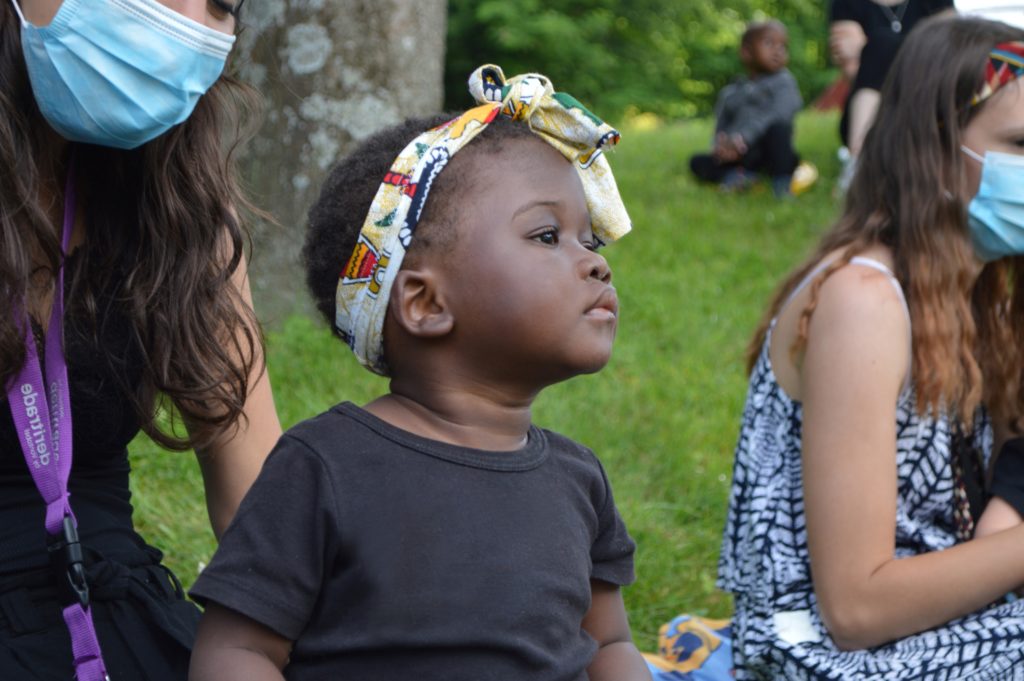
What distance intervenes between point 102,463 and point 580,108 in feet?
3.37

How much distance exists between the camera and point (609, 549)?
219 cm

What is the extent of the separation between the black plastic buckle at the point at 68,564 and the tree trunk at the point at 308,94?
342cm

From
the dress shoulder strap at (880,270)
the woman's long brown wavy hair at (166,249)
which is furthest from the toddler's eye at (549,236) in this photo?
the dress shoulder strap at (880,270)

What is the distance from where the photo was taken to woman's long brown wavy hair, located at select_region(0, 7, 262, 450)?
2.23m

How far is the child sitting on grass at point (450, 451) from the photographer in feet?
6.07

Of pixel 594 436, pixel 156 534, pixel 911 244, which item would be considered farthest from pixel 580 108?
pixel 594 436

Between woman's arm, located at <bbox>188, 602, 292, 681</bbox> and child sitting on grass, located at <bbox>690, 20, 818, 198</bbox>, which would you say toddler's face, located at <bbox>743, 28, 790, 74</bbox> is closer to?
child sitting on grass, located at <bbox>690, 20, 818, 198</bbox>

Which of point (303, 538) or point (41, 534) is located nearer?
point (303, 538)

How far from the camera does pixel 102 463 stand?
2.29m

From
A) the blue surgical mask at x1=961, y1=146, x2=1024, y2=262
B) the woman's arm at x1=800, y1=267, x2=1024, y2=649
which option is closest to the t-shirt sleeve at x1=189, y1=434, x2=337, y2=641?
the woman's arm at x1=800, y1=267, x2=1024, y2=649

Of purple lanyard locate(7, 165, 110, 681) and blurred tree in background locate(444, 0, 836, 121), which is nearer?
purple lanyard locate(7, 165, 110, 681)

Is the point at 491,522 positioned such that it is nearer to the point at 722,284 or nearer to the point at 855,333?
the point at 855,333

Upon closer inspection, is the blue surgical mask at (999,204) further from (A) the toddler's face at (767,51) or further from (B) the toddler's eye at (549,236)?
(A) the toddler's face at (767,51)

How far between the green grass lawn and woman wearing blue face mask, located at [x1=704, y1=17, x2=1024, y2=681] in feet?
1.72
